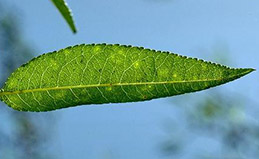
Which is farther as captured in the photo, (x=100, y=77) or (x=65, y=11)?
(x=100, y=77)

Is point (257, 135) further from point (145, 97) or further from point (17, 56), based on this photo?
point (145, 97)

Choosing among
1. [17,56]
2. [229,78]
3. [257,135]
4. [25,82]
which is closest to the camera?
[229,78]

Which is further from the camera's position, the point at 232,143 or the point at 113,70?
the point at 232,143

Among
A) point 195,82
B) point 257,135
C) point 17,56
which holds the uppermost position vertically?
point 195,82

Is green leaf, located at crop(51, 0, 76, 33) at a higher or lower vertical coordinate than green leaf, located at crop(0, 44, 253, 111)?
higher

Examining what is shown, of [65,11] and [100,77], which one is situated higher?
[65,11]

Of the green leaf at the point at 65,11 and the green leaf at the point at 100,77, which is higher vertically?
the green leaf at the point at 65,11

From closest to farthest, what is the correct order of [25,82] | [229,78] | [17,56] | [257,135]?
1. [229,78]
2. [25,82]
3. [257,135]
4. [17,56]

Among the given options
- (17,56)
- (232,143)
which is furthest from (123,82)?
(17,56)
